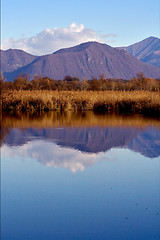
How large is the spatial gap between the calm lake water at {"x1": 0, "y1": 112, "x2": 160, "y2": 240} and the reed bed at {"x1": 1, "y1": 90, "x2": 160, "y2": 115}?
8.39 meters

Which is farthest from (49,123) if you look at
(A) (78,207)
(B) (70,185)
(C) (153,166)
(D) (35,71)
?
(D) (35,71)

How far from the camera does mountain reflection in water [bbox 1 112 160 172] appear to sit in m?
6.93

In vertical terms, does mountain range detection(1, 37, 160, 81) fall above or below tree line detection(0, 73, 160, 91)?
above

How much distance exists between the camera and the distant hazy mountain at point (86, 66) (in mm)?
165125

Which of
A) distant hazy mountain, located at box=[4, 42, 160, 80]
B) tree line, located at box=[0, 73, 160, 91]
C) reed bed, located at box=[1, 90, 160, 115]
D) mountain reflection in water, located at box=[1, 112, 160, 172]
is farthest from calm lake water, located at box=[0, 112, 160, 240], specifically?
distant hazy mountain, located at box=[4, 42, 160, 80]

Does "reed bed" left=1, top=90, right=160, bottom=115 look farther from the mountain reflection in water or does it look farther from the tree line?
the mountain reflection in water

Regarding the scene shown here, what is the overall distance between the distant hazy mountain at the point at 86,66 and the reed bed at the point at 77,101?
455 feet

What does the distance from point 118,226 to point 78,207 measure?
65cm

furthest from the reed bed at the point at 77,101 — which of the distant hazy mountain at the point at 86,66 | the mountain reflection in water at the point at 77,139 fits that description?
the distant hazy mountain at the point at 86,66

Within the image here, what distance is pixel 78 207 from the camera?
4148 mm

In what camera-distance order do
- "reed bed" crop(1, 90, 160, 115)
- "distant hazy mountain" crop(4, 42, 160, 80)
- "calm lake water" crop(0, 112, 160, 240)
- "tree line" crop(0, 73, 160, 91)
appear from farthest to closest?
1. "distant hazy mountain" crop(4, 42, 160, 80)
2. "tree line" crop(0, 73, 160, 91)
3. "reed bed" crop(1, 90, 160, 115)
4. "calm lake water" crop(0, 112, 160, 240)

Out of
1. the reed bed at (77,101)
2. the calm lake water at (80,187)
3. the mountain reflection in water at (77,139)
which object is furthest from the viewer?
the reed bed at (77,101)

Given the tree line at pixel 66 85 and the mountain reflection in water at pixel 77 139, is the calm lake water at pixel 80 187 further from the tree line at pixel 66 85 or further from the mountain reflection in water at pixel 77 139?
the tree line at pixel 66 85

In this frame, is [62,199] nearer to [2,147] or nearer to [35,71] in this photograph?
[2,147]
